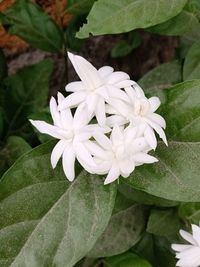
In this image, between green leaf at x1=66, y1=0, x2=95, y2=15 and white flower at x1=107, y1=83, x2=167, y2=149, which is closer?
white flower at x1=107, y1=83, x2=167, y2=149

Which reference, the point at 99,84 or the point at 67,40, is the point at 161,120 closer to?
the point at 99,84

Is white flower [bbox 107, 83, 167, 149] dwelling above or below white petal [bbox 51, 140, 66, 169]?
above

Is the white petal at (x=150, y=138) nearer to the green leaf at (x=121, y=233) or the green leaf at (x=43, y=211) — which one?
the green leaf at (x=43, y=211)

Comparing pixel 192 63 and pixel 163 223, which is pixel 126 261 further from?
pixel 192 63

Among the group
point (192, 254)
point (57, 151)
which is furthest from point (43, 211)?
point (192, 254)

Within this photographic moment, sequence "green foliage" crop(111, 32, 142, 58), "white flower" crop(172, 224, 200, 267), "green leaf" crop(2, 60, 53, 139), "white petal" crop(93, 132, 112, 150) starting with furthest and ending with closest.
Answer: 1. "green foliage" crop(111, 32, 142, 58)
2. "green leaf" crop(2, 60, 53, 139)
3. "white flower" crop(172, 224, 200, 267)
4. "white petal" crop(93, 132, 112, 150)

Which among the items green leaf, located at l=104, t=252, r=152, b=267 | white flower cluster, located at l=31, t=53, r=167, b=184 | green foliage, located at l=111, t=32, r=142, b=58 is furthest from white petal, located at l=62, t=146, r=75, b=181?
green foliage, located at l=111, t=32, r=142, b=58

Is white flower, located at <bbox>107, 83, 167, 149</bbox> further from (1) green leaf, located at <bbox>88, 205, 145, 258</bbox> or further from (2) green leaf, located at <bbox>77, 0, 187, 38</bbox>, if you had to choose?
(1) green leaf, located at <bbox>88, 205, 145, 258</bbox>

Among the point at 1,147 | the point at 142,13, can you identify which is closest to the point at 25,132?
the point at 1,147
